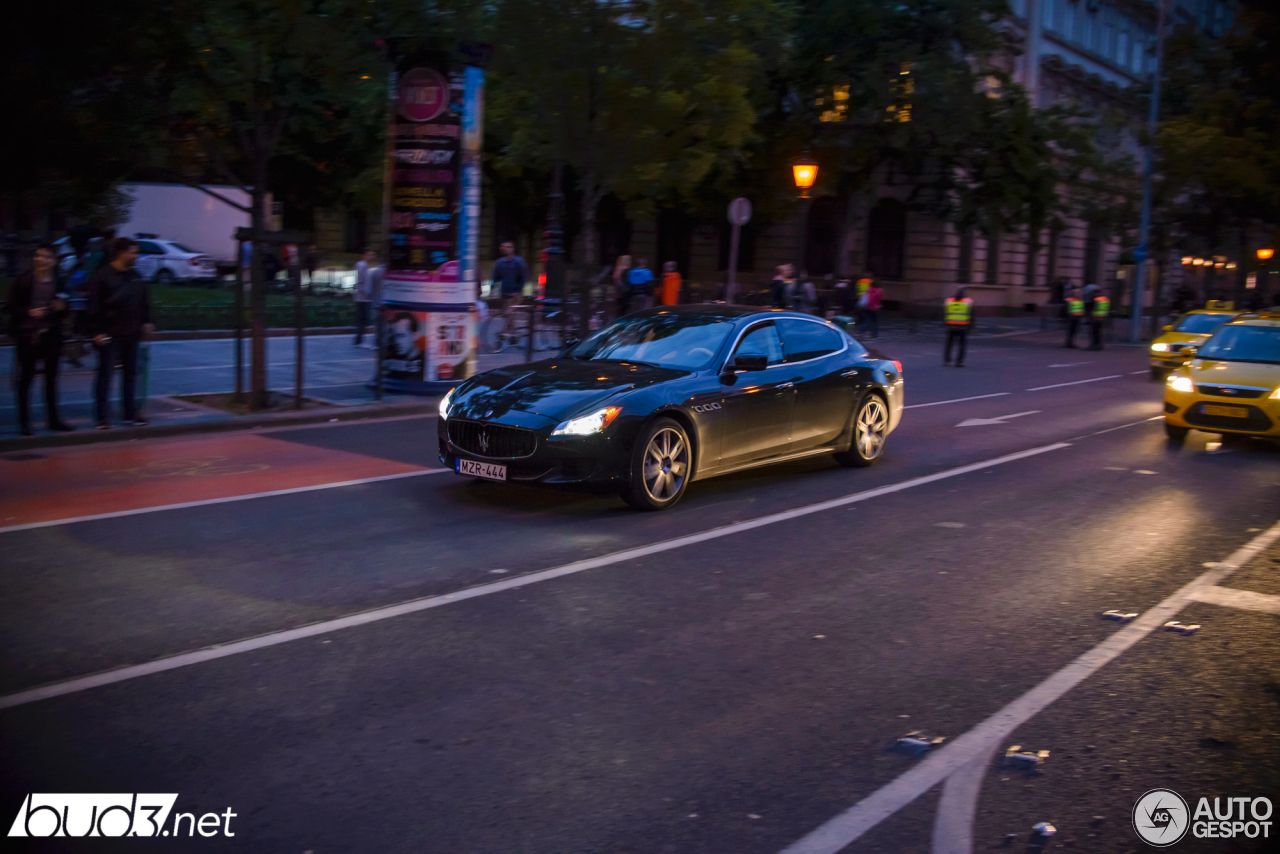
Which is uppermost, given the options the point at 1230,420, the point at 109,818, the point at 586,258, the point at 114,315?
the point at 586,258

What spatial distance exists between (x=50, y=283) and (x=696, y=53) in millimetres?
13531

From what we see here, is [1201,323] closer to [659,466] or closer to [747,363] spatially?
[747,363]

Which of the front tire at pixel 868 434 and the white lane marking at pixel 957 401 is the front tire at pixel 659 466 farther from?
the white lane marking at pixel 957 401

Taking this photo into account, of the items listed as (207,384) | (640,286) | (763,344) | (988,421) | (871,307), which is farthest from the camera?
(871,307)

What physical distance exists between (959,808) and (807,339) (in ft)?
23.3

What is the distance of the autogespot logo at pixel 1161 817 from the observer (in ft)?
13.3

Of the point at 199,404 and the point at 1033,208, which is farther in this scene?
the point at 1033,208

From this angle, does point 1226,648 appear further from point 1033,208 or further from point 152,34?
point 1033,208

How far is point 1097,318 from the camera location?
3369cm

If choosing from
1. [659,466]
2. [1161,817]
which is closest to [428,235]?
[659,466]

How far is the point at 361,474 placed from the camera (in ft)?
34.5

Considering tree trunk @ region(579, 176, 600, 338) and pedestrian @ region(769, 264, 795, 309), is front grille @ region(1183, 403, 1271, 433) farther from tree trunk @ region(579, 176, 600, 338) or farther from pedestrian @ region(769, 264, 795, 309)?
pedestrian @ region(769, 264, 795, 309)

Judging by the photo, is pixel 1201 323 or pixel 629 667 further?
pixel 1201 323

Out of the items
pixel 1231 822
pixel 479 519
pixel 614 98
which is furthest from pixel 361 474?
pixel 614 98
